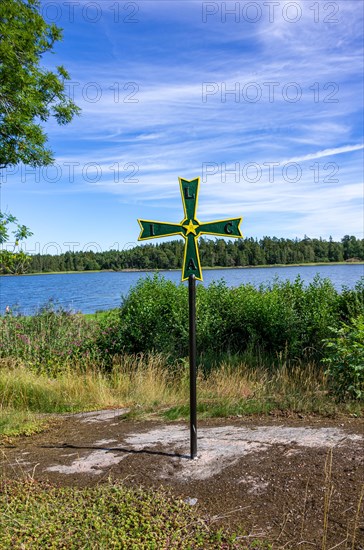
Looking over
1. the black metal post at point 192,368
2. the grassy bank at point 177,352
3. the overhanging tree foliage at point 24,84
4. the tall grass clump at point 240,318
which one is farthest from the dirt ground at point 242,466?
the overhanging tree foliage at point 24,84

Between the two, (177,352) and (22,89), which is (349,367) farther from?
(22,89)

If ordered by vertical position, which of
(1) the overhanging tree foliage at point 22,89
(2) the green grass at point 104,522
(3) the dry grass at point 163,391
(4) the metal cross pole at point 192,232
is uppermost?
(1) the overhanging tree foliage at point 22,89

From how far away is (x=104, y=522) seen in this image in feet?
11.3

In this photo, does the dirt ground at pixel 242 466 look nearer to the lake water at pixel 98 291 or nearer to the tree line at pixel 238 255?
the lake water at pixel 98 291

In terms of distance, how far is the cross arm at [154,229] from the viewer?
4.75m

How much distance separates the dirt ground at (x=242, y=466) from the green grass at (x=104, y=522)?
0.20 meters

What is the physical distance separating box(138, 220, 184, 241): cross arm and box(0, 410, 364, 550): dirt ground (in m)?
2.16

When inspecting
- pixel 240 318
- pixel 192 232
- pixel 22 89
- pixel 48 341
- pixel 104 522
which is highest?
pixel 22 89

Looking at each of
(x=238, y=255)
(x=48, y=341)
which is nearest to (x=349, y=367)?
(x=48, y=341)

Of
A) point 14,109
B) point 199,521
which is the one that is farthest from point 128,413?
point 14,109

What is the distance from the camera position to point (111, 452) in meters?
4.86

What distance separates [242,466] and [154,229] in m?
2.37

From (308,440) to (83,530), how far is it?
246 cm

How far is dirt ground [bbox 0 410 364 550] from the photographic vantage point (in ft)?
11.4
